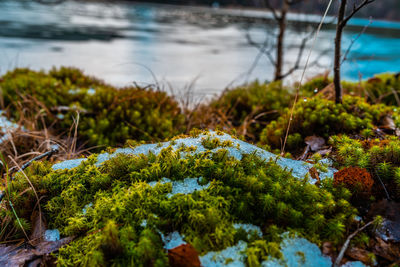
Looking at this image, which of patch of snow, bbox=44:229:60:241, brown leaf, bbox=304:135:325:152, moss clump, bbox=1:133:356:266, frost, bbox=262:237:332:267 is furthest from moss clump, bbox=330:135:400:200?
patch of snow, bbox=44:229:60:241

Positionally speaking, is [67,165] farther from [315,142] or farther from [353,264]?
[315,142]

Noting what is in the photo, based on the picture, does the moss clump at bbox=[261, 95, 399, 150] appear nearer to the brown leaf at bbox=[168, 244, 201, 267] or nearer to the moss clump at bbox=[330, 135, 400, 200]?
the moss clump at bbox=[330, 135, 400, 200]

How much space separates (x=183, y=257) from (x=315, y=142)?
1863 mm

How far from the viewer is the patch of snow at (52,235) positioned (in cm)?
152

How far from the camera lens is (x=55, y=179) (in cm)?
178

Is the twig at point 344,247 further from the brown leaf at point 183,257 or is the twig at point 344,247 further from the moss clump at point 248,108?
the moss clump at point 248,108

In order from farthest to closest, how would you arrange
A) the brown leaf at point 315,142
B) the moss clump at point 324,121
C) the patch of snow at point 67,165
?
the moss clump at point 324,121 → the brown leaf at point 315,142 → the patch of snow at point 67,165

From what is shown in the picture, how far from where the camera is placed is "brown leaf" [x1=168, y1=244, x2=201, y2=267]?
1214mm

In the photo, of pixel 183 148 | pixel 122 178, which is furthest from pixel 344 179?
pixel 122 178

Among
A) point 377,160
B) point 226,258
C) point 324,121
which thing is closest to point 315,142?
point 324,121

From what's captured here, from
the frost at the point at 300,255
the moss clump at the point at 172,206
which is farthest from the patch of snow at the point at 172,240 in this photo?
the frost at the point at 300,255

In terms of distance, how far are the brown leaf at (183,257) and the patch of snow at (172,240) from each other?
0.20 ft

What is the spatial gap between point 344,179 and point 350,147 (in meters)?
0.40

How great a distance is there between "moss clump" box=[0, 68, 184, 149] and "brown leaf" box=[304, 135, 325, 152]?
1.86 m
